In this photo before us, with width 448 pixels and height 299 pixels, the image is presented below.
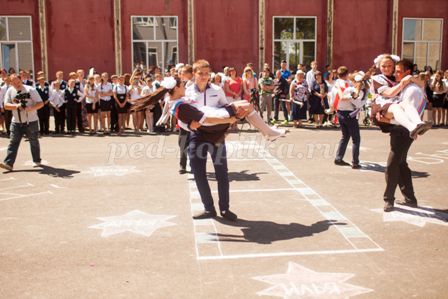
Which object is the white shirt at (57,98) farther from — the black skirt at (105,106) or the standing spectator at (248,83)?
the standing spectator at (248,83)

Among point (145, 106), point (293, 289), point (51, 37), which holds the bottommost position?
point (293, 289)

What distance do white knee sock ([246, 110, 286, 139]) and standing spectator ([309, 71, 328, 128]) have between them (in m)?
11.9

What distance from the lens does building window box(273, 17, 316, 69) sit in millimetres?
28422

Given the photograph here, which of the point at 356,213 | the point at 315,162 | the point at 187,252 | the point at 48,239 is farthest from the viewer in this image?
the point at 315,162

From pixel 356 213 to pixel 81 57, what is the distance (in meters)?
22.2

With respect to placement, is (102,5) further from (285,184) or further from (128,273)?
(128,273)

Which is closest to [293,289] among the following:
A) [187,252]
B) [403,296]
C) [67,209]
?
[403,296]

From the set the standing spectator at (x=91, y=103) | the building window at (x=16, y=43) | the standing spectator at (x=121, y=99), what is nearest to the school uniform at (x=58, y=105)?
the standing spectator at (x=91, y=103)

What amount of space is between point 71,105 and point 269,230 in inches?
503

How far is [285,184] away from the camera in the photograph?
32.6 ft

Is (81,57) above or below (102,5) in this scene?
below

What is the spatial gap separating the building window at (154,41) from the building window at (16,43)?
528 centimetres

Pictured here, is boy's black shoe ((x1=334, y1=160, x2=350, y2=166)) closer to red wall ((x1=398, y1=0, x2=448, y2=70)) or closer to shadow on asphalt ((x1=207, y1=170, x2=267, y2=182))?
shadow on asphalt ((x1=207, y1=170, x2=267, y2=182))

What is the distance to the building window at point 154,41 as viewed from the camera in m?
27.6
